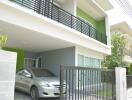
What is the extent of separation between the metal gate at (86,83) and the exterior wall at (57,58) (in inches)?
182

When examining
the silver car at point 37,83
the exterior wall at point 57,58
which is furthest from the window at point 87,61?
the silver car at point 37,83

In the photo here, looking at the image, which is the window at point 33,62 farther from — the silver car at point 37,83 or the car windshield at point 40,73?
the car windshield at point 40,73

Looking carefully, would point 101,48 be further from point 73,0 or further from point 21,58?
point 21,58

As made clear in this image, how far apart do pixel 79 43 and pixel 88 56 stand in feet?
10.8

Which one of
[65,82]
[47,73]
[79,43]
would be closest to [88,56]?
[79,43]

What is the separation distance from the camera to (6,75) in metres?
3.62

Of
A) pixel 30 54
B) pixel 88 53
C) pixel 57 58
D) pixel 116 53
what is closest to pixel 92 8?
pixel 88 53

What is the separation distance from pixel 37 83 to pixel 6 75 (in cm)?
494

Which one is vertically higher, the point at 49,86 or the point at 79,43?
the point at 79,43

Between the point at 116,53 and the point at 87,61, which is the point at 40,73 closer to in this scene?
the point at 87,61

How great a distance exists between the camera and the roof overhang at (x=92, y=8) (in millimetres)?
15242

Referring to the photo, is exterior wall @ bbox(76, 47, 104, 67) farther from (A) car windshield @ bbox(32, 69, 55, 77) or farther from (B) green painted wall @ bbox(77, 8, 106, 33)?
(A) car windshield @ bbox(32, 69, 55, 77)

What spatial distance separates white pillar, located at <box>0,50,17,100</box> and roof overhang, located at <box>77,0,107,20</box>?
1216 cm

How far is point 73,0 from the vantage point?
13.2m
